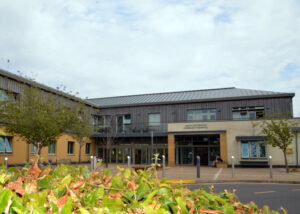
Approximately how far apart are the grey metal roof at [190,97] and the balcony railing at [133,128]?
2728 millimetres

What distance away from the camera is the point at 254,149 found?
86.8ft

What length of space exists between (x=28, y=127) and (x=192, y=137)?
17355 mm

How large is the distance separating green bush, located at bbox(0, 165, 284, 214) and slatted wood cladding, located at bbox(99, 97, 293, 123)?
28.0 m

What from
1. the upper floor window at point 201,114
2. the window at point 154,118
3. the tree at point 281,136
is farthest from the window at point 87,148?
the tree at point 281,136

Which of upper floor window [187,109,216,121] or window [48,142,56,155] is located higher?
upper floor window [187,109,216,121]

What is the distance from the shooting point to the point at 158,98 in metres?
36.1

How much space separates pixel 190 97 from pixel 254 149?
10210 mm

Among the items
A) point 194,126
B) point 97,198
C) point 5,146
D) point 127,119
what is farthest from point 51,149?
point 97,198

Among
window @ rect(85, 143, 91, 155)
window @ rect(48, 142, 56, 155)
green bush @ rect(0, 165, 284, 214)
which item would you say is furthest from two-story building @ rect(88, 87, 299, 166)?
green bush @ rect(0, 165, 284, 214)

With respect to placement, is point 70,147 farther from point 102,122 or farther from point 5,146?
point 5,146

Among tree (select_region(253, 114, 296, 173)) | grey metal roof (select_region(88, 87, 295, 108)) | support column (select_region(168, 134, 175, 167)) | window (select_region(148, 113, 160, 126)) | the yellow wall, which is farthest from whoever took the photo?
window (select_region(148, 113, 160, 126))

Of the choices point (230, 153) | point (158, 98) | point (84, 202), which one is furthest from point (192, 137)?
point (84, 202)

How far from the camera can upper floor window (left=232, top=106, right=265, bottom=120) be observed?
2923 cm

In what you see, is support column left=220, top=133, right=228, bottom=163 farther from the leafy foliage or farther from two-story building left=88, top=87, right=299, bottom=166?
the leafy foliage
